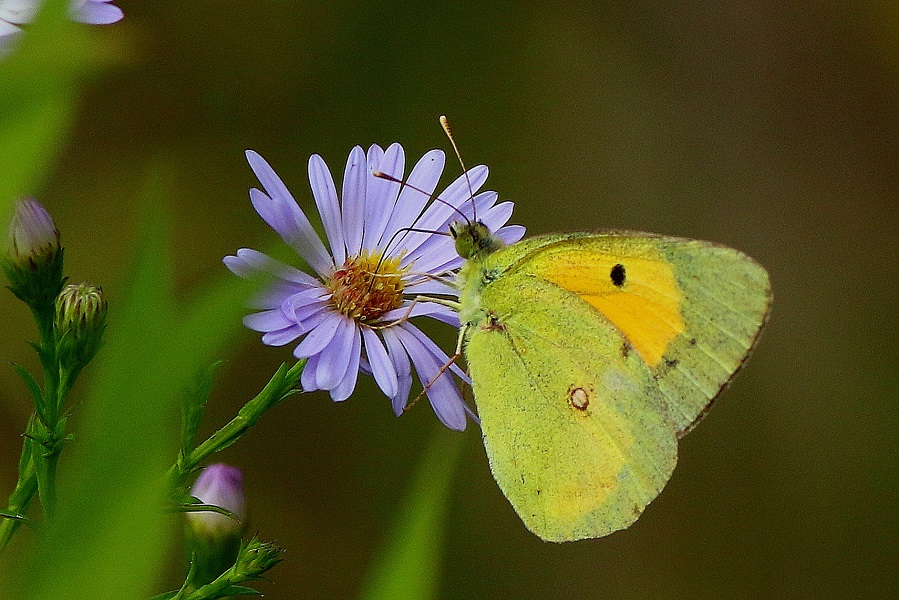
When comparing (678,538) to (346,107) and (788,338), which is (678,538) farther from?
(346,107)

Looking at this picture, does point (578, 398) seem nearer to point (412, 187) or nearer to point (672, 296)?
point (672, 296)

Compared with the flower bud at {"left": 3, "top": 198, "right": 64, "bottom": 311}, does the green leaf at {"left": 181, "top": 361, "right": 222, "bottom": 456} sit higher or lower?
lower

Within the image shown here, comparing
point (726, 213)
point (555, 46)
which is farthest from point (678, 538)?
point (555, 46)

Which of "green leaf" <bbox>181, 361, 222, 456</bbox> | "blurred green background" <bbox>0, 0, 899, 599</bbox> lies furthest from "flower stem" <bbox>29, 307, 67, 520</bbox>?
"blurred green background" <bbox>0, 0, 899, 599</bbox>

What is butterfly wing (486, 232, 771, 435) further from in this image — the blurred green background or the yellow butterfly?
the blurred green background

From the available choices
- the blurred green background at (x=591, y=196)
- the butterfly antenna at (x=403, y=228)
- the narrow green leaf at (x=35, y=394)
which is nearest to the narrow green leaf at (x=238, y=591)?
the narrow green leaf at (x=35, y=394)

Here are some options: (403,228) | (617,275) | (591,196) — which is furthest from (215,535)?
(591,196)

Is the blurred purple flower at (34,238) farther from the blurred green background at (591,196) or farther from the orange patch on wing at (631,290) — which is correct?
the blurred green background at (591,196)
